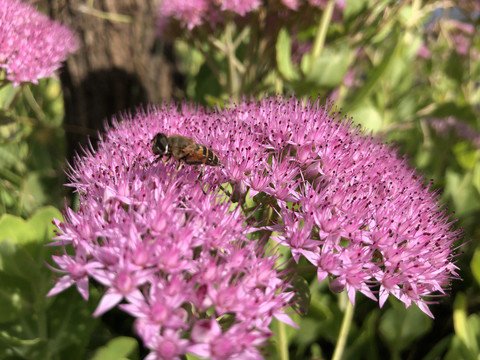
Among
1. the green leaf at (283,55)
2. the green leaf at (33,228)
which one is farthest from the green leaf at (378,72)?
the green leaf at (33,228)

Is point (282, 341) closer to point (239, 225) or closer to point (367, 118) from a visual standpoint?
point (239, 225)

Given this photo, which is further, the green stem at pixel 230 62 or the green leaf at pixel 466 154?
the green leaf at pixel 466 154

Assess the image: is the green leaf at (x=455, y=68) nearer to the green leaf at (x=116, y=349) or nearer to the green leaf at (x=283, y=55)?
the green leaf at (x=283, y=55)

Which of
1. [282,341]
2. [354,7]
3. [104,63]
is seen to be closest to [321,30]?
[354,7]

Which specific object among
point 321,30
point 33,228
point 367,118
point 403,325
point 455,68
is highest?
point 321,30

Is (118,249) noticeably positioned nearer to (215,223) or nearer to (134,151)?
(215,223)

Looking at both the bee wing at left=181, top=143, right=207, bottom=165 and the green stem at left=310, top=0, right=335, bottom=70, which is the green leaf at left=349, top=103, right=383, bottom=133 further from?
the bee wing at left=181, top=143, right=207, bottom=165
